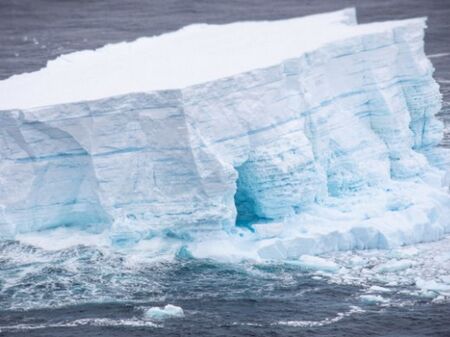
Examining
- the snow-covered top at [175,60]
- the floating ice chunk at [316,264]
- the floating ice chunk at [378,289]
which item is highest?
the snow-covered top at [175,60]

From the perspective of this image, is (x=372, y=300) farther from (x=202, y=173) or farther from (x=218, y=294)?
(x=202, y=173)

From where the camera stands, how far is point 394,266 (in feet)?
84.4

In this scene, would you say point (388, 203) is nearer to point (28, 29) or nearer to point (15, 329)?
point (15, 329)

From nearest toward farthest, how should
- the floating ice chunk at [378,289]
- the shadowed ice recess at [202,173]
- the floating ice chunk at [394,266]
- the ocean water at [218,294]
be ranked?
the ocean water at [218,294] → the floating ice chunk at [378,289] → the floating ice chunk at [394,266] → the shadowed ice recess at [202,173]

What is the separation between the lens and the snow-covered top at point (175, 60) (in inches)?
1059

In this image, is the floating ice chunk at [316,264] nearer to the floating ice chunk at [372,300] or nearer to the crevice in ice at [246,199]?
the crevice in ice at [246,199]

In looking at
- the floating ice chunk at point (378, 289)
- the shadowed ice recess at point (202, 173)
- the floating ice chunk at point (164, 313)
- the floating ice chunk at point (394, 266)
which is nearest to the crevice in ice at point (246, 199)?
the shadowed ice recess at point (202, 173)

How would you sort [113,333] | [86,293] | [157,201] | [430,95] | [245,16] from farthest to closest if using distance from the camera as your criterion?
1. [245,16]
2. [430,95]
3. [157,201]
4. [86,293]
5. [113,333]

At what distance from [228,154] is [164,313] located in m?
4.59

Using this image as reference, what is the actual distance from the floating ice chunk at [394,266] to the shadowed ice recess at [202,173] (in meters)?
0.03

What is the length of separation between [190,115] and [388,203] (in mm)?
5572

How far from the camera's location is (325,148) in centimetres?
2814

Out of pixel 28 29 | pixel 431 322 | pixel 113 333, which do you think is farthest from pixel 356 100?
pixel 28 29

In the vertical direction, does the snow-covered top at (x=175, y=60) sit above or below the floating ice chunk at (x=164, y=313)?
above
